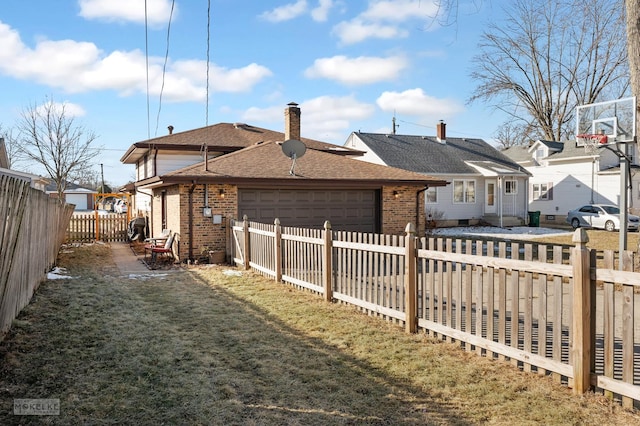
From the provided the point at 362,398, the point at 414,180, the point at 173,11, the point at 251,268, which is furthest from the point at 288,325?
the point at 414,180

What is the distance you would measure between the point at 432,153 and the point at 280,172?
59.2ft

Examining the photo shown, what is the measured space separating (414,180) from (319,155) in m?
3.88

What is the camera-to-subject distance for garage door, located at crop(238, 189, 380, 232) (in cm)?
1465

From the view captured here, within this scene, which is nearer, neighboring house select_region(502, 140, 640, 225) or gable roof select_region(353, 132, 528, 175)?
gable roof select_region(353, 132, 528, 175)

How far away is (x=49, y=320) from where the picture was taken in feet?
21.8

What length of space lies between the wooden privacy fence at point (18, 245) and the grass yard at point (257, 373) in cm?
37

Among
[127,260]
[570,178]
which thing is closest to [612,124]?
[570,178]

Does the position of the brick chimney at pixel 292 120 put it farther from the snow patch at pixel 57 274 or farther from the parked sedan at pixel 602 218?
the parked sedan at pixel 602 218

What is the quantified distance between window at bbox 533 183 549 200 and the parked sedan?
18.7ft

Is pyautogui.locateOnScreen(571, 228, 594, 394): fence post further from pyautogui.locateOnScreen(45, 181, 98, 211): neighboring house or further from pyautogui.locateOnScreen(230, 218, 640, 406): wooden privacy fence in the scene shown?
pyautogui.locateOnScreen(45, 181, 98, 211): neighboring house

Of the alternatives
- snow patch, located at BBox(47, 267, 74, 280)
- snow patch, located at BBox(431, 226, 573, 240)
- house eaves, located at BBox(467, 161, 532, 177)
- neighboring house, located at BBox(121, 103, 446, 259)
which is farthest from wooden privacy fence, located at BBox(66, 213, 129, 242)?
house eaves, located at BBox(467, 161, 532, 177)

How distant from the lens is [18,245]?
19.1ft

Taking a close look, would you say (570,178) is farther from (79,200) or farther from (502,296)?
(79,200)

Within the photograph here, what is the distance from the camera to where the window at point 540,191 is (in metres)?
34.0
